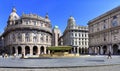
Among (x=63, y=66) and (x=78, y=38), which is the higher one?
(x=78, y=38)

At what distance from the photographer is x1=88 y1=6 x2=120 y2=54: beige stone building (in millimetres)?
62219

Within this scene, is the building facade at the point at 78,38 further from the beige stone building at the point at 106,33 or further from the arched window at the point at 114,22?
the arched window at the point at 114,22

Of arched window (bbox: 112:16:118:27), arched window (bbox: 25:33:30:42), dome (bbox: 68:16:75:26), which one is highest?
dome (bbox: 68:16:75:26)

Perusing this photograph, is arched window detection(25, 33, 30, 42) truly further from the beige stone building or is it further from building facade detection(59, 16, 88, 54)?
building facade detection(59, 16, 88, 54)

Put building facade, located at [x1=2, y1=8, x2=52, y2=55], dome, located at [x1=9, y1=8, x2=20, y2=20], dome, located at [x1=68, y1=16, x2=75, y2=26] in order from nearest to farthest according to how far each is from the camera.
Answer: building facade, located at [x1=2, y1=8, x2=52, y2=55]
dome, located at [x1=9, y1=8, x2=20, y2=20]
dome, located at [x1=68, y1=16, x2=75, y2=26]

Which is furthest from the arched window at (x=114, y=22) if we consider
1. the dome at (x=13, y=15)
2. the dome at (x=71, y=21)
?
the dome at (x=71, y=21)

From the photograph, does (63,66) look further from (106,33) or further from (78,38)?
(78,38)

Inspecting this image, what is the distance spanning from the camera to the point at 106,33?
224ft

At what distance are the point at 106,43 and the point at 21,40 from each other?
33.8 m

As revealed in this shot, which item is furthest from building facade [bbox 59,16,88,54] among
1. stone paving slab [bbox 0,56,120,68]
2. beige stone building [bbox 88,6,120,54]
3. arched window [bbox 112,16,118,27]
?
stone paving slab [bbox 0,56,120,68]

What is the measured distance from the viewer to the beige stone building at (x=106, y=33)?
62219 mm

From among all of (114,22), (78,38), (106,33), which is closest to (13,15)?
(78,38)

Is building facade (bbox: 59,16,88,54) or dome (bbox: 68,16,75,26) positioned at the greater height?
dome (bbox: 68,16,75,26)

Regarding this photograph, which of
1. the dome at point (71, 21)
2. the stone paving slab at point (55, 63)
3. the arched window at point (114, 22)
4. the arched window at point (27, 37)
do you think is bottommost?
the stone paving slab at point (55, 63)
